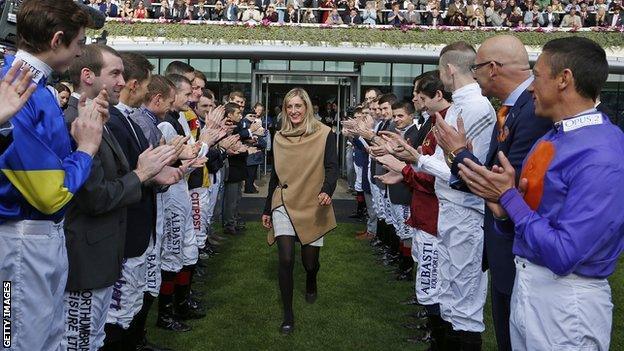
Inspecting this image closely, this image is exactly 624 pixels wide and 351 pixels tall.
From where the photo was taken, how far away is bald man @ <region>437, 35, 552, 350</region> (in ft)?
10.7

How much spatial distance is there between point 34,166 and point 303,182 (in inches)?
146

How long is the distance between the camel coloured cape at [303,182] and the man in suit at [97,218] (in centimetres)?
257

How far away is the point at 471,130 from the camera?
427 cm

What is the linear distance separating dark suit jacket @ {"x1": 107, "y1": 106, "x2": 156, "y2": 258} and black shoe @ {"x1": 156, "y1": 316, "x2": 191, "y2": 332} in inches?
72.5

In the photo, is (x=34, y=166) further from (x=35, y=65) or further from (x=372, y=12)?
(x=372, y=12)

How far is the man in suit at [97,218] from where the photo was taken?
129 inches

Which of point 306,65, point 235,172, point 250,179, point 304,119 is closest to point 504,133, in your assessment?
point 304,119

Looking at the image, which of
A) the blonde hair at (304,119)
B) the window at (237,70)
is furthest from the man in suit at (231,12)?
the blonde hair at (304,119)

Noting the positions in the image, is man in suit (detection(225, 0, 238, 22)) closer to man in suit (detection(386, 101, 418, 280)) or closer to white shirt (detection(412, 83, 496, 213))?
man in suit (detection(386, 101, 418, 280))

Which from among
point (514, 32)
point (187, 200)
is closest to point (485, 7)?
point (514, 32)

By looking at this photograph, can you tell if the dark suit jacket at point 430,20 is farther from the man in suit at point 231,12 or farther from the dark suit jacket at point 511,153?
the dark suit jacket at point 511,153

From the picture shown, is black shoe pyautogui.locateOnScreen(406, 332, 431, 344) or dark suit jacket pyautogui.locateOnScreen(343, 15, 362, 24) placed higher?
dark suit jacket pyautogui.locateOnScreen(343, 15, 362, 24)

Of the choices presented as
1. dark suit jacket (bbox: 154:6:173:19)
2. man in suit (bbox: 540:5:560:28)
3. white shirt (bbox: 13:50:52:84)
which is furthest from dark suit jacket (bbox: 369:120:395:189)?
man in suit (bbox: 540:5:560:28)

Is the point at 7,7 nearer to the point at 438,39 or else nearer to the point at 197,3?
the point at 438,39
